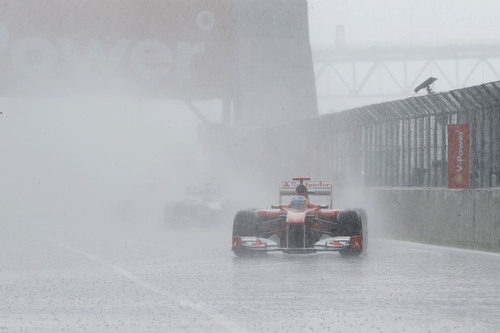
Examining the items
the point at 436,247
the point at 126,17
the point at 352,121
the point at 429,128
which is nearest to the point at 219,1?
the point at 126,17

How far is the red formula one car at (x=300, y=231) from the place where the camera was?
1764cm

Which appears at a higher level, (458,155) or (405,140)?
(405,140)

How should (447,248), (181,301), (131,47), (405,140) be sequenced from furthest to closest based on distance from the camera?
(131,47) < (405,140) < (447,248) < (181,301)

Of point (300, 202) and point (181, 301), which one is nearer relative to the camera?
point (181, 301)

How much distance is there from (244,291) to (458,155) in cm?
1140

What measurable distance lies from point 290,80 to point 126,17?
23.2 feet

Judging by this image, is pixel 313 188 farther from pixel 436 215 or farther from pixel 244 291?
pixel 244 291

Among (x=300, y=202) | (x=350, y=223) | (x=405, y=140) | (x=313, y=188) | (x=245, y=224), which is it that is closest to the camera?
(x=350, y=223)

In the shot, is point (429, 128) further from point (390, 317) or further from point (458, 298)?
point (390, 317)

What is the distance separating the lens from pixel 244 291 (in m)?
12.5

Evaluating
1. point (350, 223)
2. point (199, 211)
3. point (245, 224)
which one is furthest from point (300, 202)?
point (199, 211)

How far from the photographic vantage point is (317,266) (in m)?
16.3

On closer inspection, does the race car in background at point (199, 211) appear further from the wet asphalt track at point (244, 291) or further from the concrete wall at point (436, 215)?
the wet asphalt track at point (244, 291)

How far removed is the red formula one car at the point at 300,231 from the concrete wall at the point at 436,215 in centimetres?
324
